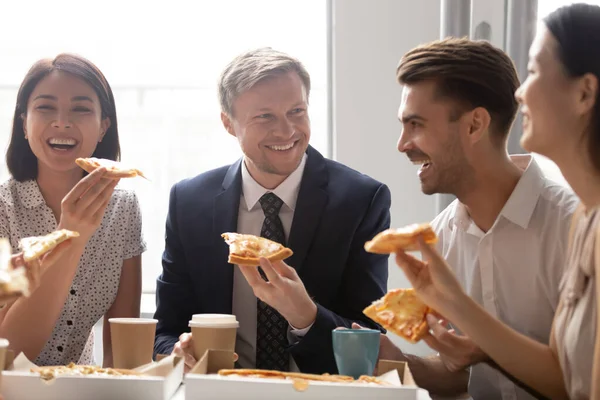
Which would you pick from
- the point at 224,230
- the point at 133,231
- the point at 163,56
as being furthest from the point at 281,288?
the point at 163,56

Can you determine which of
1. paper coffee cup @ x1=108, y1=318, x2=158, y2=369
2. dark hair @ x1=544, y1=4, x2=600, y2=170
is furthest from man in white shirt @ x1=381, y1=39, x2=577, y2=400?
paper coffee cup @ x1=108, y1=318, x2=158, y2=369

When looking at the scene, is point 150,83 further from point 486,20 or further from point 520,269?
point 520,269

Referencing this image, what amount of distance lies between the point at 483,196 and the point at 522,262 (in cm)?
25

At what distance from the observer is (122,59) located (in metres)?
4.14

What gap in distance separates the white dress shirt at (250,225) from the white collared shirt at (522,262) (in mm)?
686

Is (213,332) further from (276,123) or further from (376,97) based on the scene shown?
(376,97)

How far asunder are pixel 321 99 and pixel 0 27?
1.93 m

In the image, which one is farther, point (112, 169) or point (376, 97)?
point (376, 97)

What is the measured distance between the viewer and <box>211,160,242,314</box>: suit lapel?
261 cm

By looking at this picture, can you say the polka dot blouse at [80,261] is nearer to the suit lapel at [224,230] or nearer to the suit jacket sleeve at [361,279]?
the suit lapel at [224,230]

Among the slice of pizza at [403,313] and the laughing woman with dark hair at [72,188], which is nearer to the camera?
the slice of pizza at [403,313]

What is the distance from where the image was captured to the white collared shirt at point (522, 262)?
2.21 meters

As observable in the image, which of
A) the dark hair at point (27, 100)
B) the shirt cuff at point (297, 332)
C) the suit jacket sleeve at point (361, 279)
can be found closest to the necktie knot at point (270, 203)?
the suit jacket sleeve at point (361, 279)

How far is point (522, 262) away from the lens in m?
2.26
